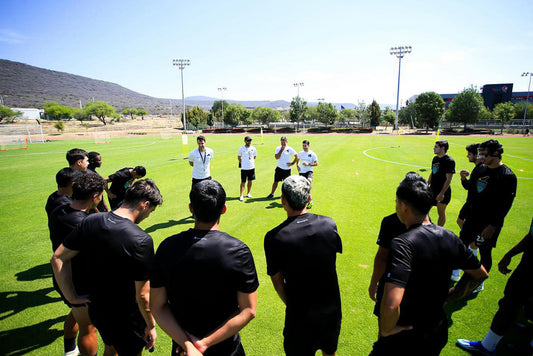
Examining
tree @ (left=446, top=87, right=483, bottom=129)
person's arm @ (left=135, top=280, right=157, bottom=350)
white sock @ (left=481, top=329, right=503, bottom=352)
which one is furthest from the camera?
tree @ (left=446, top=87, right=483, bottom=129)

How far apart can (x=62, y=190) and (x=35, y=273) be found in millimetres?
3190

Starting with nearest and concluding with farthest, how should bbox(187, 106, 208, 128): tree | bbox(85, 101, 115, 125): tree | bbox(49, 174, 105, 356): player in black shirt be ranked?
bbox(49, 174, 105, 356): player in black shirt
bbox(187, 106, 208, 128): tree
bbox(85, 101, 115, 125): tree

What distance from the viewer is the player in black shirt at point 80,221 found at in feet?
9.87

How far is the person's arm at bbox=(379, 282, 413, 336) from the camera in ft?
6.66

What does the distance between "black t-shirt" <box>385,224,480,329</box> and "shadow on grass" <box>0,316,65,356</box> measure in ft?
15.9

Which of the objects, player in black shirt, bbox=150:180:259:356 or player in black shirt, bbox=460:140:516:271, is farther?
player in black shirt, bbox=460:140:516:271

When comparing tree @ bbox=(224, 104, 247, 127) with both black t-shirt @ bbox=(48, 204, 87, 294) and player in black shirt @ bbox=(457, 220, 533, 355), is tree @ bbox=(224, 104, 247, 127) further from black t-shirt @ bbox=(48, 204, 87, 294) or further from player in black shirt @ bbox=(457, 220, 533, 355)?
A: player in black shirt @ bbox=(457, 220, 533, 355)

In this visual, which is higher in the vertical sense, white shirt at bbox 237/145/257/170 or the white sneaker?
white shirt at bbox 237/145/257/170

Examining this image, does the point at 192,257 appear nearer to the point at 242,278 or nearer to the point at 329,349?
the point at 242,278

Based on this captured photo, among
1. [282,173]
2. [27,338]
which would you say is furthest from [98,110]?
[27,338]

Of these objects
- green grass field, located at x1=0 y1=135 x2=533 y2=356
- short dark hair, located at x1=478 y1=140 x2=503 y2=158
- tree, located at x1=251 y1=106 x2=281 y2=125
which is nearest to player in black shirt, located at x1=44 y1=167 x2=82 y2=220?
green grass field, located at x1=0 y1=135 x2=533 y2=356

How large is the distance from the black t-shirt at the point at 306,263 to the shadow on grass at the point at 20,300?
4823 millimetres

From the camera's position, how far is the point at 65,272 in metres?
2.70

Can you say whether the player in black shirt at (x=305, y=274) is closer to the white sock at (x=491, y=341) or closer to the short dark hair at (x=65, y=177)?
the white sock at (x=491, y=341)
